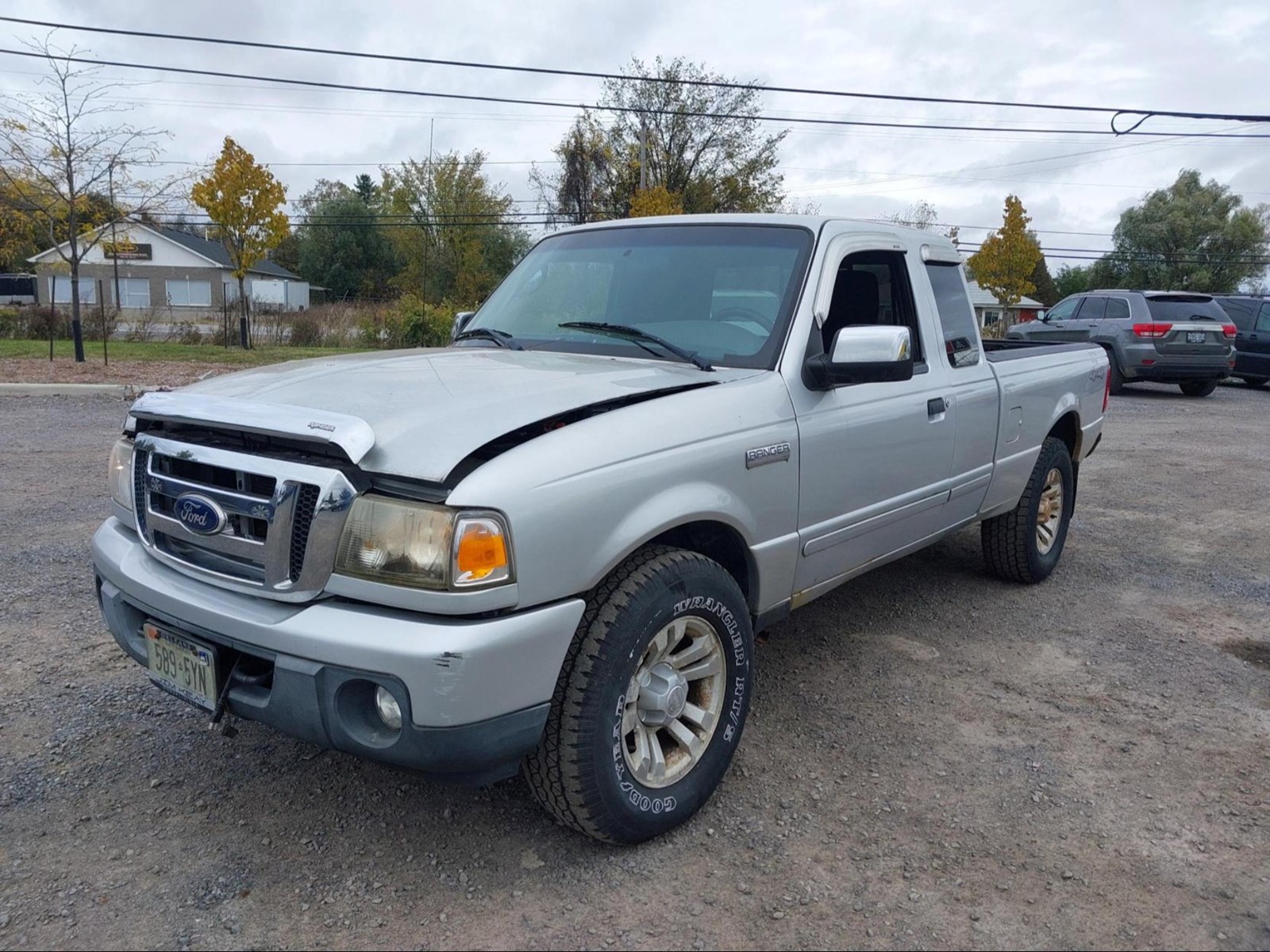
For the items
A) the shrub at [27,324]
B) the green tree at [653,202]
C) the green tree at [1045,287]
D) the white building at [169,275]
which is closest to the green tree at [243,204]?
the shrub at [27,324]

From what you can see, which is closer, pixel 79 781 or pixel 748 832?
pixel 748 832

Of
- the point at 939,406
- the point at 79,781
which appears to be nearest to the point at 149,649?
the point at 79,781

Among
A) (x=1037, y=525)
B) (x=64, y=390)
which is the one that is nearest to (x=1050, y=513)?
(x=1037, y=525)

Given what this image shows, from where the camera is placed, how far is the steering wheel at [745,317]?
334cm

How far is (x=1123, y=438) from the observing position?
11.5 metres

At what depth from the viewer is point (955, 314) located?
174 inches

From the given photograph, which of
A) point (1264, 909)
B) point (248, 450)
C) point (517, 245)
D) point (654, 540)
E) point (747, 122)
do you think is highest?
point (747, 122)

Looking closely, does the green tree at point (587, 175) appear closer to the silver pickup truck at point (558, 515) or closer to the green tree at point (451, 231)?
the green tree at point (451, 231)

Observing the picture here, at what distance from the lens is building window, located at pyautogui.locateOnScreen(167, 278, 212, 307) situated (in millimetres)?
52625

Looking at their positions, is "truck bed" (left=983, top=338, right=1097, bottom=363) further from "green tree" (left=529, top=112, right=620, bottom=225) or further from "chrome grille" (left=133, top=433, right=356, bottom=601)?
"green tree" (left=529, top=112, right=620, bottom=225)

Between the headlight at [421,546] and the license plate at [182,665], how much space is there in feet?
1.76

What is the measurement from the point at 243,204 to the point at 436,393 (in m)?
24.5

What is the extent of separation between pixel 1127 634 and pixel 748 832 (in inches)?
108

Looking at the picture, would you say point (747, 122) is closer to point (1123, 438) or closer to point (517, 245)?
point (517, 245)
